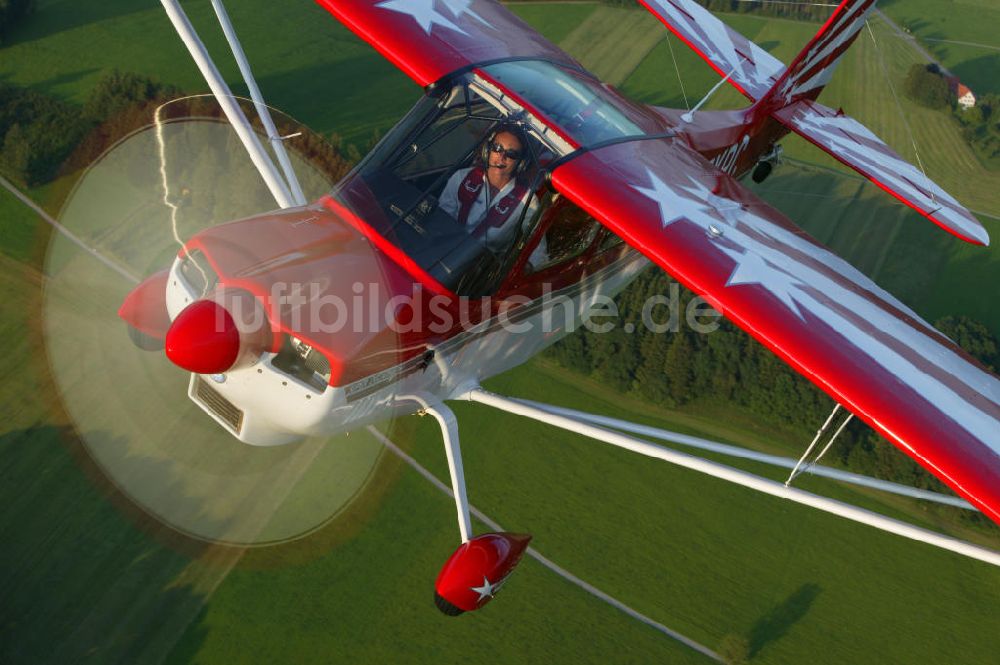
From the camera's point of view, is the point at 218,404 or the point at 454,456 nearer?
the point at 218,404

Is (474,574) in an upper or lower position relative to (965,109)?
lower

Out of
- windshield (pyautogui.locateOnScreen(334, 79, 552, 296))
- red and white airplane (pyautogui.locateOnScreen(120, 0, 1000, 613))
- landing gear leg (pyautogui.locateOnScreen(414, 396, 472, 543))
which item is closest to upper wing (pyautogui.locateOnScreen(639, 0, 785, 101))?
red and white airplane (pyautogui.locateOnScreen(120, 0, 1000, 613))

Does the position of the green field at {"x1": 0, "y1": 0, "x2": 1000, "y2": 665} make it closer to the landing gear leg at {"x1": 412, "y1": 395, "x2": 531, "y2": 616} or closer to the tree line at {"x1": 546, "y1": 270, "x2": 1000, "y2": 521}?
the tree line at {"x1": 546, "y1": 270, "x2": 1000, "y2": 521}

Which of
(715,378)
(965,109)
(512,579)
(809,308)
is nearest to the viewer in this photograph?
(809,308)

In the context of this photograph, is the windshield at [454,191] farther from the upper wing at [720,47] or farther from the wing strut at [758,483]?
the upper wing at [720,47]

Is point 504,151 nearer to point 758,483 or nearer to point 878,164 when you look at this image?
point 758,483

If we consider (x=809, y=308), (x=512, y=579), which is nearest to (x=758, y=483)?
(x=809, y=308)

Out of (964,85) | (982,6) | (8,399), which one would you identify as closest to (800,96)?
(8,399)
